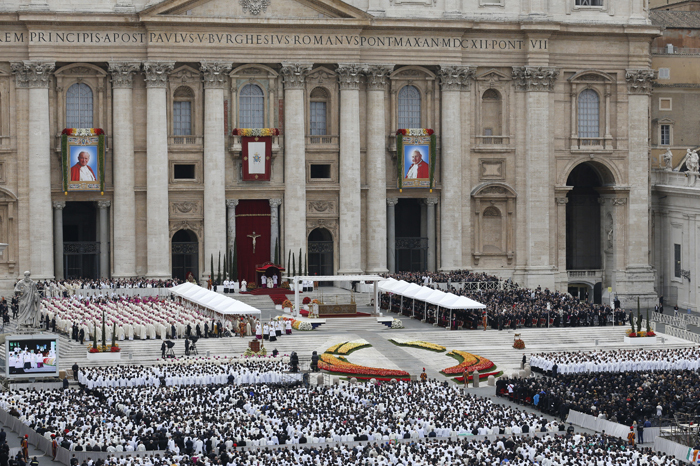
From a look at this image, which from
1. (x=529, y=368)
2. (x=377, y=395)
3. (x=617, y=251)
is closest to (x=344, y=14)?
(x=617, y=251)

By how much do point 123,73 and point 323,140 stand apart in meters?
16.1

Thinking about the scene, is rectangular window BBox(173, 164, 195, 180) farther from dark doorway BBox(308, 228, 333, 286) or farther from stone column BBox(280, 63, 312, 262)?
dark doorway BBox(308, 228, 333, 286)

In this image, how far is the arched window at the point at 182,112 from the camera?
101875 millimetres

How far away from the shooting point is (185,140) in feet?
334

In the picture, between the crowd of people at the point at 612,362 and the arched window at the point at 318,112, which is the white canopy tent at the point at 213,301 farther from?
the arched window at the point at 318,112

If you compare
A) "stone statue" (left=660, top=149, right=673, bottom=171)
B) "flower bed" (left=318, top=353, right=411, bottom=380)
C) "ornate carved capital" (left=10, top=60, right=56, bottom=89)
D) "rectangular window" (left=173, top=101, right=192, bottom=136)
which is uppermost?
"ornate carved capital" (left=10, top=60, right=56, bottom=89)

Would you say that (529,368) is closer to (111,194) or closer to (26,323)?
(26,323)

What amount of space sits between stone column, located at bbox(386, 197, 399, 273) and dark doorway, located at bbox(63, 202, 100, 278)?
22.6 m

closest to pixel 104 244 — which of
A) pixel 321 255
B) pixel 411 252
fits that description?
pixel 321 255

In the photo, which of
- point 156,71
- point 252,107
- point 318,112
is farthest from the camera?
point 318,112

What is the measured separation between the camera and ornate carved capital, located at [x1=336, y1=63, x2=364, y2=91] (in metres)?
102

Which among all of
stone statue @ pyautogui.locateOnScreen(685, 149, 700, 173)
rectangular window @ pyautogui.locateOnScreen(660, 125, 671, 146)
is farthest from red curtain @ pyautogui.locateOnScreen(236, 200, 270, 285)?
rectangular window @ pyautogui.locateOnScreen(660, 125, 671, 146)

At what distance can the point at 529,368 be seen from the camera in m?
74.1

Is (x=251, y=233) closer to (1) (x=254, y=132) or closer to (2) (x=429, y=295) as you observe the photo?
(1) (x=254, y=132)
